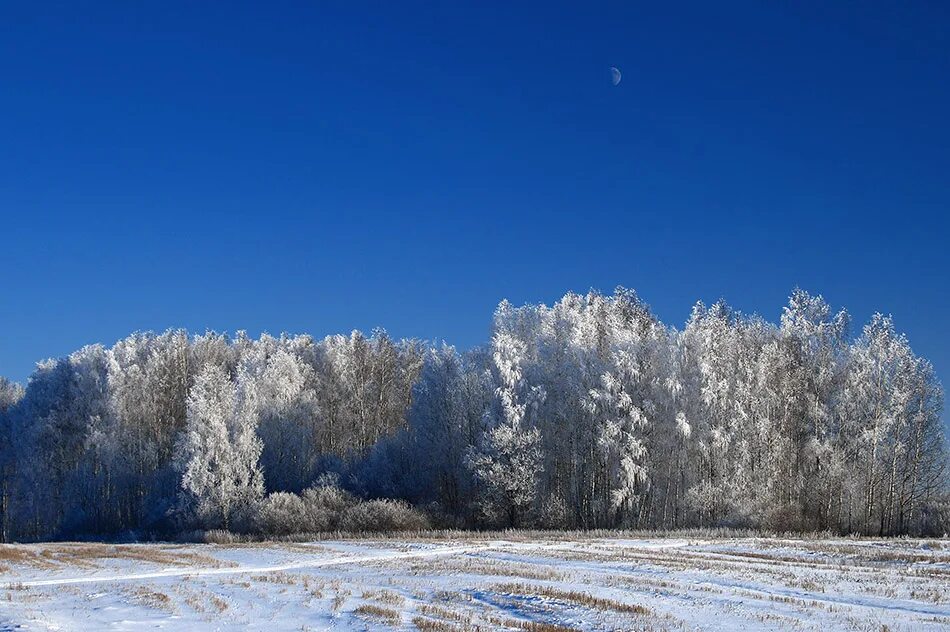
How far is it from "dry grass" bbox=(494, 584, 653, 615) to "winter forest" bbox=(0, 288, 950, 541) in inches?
1326

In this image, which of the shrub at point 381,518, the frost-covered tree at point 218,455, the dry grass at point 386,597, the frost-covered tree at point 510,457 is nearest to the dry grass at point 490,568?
the dry grass at point 386,597

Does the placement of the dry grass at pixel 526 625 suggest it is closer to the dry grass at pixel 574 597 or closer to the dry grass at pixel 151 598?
the dry grass at pixel 574 597

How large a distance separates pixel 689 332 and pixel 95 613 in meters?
49.1

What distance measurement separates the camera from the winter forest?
58781 mm

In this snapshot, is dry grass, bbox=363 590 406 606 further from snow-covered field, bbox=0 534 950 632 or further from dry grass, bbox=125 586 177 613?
dry grass, bbox=125 586 177 613

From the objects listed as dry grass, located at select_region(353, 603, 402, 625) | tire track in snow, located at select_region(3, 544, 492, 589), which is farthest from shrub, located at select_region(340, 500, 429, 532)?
dry grass, located at select_region(353, 603, 402, 625)

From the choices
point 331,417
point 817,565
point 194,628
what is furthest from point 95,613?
point 331,417

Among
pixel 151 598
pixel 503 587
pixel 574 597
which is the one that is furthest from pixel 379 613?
pixel 151 598

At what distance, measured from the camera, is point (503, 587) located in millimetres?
25922

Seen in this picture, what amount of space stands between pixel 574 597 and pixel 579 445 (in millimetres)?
43416

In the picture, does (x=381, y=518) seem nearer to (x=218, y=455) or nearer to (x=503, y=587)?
(x=218, y=455)

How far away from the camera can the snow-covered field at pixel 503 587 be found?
2041 centimetres

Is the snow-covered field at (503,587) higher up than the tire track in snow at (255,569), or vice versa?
the snow-covered field at (503,587)

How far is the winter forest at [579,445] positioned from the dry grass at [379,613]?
3834cm
